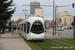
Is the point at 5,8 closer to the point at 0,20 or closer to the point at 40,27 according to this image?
the point at 0,20

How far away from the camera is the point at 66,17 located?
400 feet

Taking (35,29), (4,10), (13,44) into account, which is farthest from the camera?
(4,10)

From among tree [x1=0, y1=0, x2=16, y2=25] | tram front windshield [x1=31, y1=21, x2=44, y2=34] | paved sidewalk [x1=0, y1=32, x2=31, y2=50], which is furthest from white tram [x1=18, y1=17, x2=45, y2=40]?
tree [x1=0, y1=0, x2=16, y2=25]

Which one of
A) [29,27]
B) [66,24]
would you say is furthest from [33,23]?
[66,24]

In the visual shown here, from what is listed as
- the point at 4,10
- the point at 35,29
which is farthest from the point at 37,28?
the point at 4,10

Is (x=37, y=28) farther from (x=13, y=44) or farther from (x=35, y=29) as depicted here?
(x=13, y=44)

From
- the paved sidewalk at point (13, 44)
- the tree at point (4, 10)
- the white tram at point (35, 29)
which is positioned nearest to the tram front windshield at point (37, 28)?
the white tram at point (35, 29)

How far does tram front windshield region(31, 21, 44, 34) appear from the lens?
16.0 m

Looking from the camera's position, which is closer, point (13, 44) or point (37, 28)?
point (13, 44)

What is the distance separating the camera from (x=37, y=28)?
1620 centimetres

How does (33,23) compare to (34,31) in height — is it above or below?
above

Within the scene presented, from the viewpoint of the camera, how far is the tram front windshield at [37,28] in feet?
52.6

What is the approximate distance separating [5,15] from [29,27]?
19.7m

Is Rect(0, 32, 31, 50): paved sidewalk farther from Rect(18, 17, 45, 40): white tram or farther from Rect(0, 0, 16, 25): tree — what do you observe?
Rect(0, 0, 16, 25): tree
